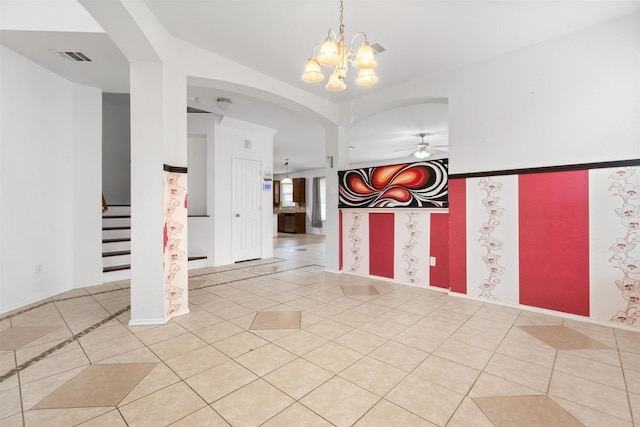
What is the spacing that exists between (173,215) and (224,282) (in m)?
1.76

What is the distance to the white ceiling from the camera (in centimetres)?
256

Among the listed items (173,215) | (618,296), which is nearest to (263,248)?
(173,215)

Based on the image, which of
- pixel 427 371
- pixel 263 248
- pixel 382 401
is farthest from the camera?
pixel 263 248

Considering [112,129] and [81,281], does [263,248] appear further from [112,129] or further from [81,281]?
[112,129]

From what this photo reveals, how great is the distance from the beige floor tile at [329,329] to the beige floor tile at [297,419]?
0.92m

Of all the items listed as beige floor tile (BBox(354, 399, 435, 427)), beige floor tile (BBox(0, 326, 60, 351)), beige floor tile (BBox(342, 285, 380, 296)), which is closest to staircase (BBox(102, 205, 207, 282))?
beige floor tile (BBox(0, 326, 60, 351))

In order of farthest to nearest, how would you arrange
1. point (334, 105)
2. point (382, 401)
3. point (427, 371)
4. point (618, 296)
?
point (334, 105)
point (618, 296)
point (427, 371)
point (382, 401)

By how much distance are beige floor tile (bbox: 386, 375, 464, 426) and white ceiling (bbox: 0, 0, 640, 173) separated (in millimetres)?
2998

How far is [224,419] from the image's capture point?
1.50m

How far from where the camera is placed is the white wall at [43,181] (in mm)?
3178

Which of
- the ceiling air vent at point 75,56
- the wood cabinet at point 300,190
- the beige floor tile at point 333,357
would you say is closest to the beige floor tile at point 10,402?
the beige floor tile at point 333,357

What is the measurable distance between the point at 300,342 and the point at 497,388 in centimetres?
140

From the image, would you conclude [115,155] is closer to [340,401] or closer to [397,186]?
[397,186]

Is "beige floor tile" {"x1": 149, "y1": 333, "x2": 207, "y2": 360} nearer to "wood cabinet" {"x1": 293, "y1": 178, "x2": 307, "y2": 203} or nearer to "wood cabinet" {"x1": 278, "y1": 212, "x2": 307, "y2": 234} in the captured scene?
"wood cabinet" {"x1": 278, "y1": 212, "x2": 307, "y2": 234}
